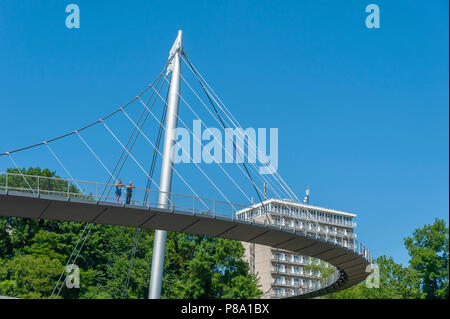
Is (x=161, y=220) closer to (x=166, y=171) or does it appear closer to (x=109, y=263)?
(x=166, y=171)

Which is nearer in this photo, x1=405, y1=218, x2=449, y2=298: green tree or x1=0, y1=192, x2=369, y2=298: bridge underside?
x1=0, y1=192, x2=369, y2=298: bridge underside

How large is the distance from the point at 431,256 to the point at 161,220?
48.8 meters

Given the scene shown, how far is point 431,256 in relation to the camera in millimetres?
73250

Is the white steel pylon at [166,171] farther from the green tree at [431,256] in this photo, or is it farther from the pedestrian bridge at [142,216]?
the green tree at [431,256]

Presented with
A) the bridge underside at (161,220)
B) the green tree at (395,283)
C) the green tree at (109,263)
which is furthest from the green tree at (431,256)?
the bridge underside at (161,220)

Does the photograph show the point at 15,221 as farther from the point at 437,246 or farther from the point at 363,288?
the point at 437,246

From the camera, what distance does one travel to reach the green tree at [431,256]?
7356 centimetres

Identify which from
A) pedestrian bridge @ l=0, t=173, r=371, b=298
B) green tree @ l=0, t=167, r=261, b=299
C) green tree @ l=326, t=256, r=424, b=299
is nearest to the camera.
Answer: pedestrian bridge @ l=0, t=173, r=371, b=298

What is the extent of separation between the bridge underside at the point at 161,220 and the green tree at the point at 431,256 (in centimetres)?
3491

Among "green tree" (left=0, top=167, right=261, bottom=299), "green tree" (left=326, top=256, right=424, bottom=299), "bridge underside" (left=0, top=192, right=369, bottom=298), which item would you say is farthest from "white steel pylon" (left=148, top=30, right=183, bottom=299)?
"green tree" (left=326, top=256, right=424, bottom=299)

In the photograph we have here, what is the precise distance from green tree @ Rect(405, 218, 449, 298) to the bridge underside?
34.9 meters

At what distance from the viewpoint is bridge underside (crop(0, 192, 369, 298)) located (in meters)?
32.2

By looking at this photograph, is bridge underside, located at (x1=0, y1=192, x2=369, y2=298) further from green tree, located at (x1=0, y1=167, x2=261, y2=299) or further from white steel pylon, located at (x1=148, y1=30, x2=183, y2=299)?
green tree, located at (x1=0, y1=167, x2=261, y2=299)
